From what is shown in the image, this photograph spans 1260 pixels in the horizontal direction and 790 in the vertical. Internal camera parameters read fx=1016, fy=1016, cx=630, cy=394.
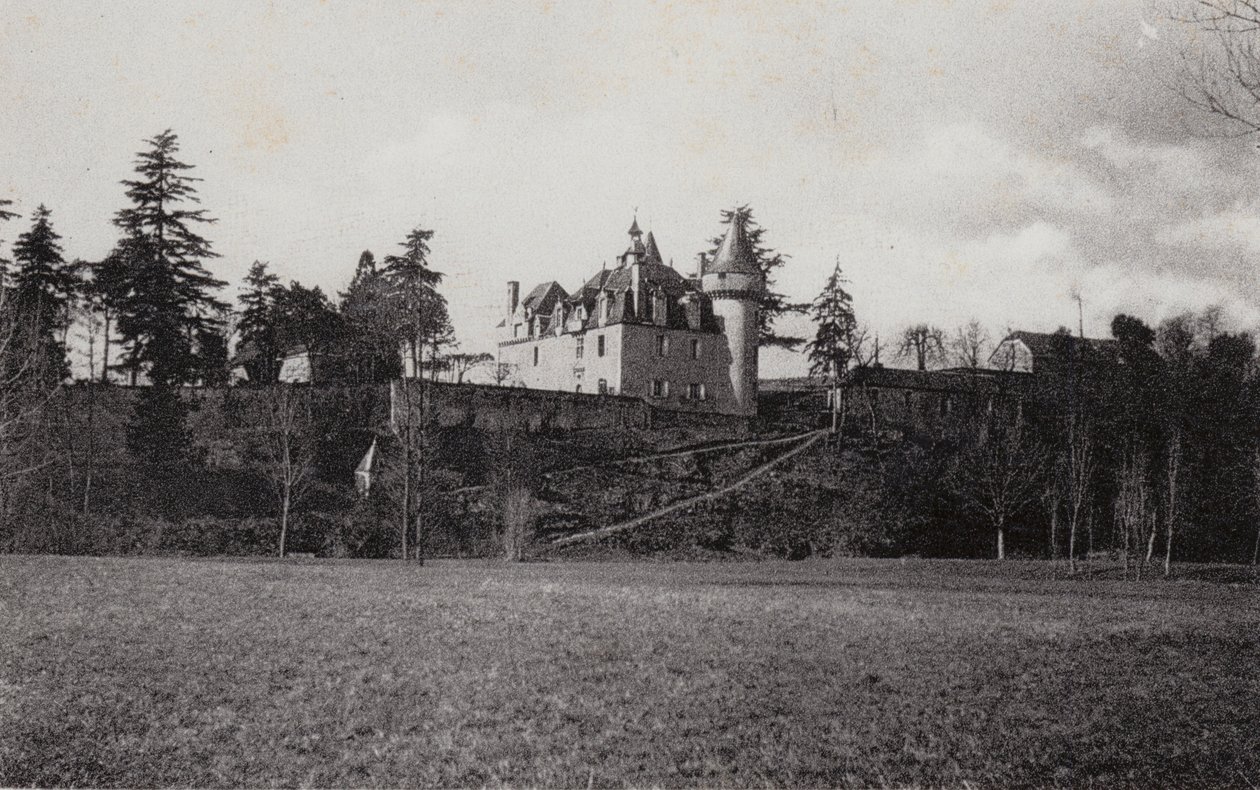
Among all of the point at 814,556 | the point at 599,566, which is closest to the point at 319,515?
the point at 599,566

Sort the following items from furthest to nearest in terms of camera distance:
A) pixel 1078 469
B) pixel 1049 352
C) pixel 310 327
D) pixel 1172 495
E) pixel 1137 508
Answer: pixel 1049 352, pixel 310 327, pixel 1078 469, pixel 1137 508, pixel 1172 495

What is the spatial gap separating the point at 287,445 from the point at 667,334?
94.2 ft

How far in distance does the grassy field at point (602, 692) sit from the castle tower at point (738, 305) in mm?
42787

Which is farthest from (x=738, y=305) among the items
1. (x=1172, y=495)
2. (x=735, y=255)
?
(x=1172, y=495)

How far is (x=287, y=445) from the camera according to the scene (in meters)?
36.5

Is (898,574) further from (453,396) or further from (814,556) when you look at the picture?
(453,396)

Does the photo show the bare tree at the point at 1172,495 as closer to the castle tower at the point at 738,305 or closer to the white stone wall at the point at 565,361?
the castle tower at the point at 738,305

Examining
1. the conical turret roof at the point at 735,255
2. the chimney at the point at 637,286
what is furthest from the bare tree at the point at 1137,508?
the chimney at the point at 637,286

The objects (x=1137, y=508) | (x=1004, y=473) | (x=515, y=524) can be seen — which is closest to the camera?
(x=515, y=524)

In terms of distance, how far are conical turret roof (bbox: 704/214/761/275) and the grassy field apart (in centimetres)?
4433

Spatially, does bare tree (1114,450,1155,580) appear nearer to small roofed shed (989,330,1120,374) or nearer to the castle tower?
small roofed shed (989,330,1120,374)

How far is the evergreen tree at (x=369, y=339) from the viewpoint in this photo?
5694 centimetres

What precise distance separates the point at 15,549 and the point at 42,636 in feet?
79.7

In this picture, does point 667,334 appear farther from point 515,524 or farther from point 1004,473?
point 515,524
